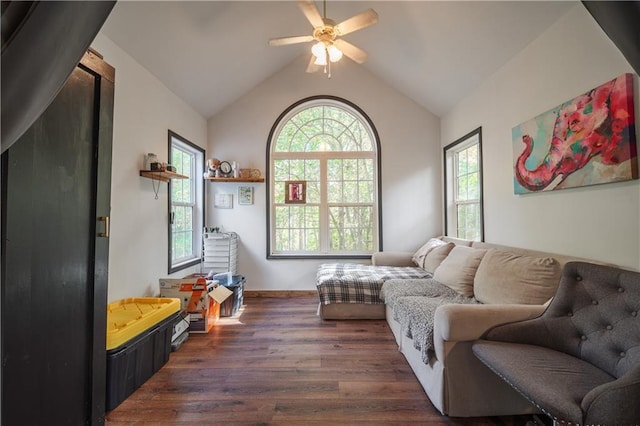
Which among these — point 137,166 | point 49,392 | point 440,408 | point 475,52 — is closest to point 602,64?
point 475,52

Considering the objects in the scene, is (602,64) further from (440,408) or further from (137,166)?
(137,166)

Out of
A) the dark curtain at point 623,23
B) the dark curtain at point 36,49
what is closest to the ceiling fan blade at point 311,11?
the dark curtain at point 36,49

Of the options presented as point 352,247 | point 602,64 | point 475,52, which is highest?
point 475,52

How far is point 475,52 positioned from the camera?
2566mm

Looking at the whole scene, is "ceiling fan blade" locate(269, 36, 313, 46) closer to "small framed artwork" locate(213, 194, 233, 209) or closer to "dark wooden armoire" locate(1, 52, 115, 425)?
"dark wooden armoire" locate(1, 52, 115, 425)

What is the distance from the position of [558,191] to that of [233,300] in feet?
10.5

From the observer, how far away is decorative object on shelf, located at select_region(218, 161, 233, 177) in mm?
3736

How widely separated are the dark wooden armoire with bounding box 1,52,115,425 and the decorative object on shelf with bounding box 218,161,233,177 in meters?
2.31

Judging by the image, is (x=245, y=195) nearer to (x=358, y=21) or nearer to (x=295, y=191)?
(x=295, y=191)

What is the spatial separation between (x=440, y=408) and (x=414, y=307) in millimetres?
639

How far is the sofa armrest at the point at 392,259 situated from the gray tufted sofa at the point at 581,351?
2131 mm

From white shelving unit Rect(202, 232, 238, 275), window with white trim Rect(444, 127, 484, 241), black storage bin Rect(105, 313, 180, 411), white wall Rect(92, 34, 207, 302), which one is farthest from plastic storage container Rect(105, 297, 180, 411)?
window with white trim Rect(444, 127, 484, 241)

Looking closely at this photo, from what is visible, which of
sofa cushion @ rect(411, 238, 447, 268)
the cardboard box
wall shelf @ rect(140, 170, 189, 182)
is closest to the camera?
wall shelf @ rect(140, 170, 189, 182)

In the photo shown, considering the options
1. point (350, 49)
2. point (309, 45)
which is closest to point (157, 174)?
point (350, 49)
